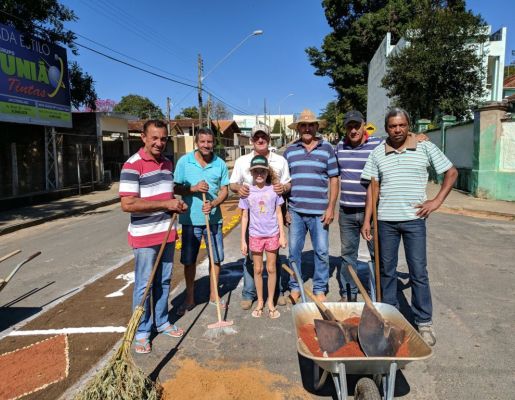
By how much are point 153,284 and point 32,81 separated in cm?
1429

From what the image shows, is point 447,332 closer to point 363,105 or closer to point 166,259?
point 166,259

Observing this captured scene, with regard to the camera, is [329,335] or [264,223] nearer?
[329,335]

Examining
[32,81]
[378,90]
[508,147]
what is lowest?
[508,147]

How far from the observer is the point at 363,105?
44.2 m

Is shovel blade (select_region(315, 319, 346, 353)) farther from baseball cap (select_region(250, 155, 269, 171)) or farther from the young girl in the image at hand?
baseball cap (select_region(250, 155, 269, 171))

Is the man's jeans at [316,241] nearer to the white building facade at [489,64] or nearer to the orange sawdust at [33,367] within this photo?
the orange sawdust at [33,367]

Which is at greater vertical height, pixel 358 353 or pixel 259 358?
pixel 358 353

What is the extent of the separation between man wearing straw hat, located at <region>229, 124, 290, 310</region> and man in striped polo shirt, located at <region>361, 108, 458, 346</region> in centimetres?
104

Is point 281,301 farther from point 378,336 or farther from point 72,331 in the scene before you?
point 72,331

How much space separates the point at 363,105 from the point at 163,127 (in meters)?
43.2

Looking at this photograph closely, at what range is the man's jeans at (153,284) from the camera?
3.70 m

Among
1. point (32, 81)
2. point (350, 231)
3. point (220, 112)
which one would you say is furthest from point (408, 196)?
point (220, 112)

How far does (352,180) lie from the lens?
4.46 m

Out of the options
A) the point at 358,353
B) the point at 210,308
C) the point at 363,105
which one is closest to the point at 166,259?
the point at 210,308
